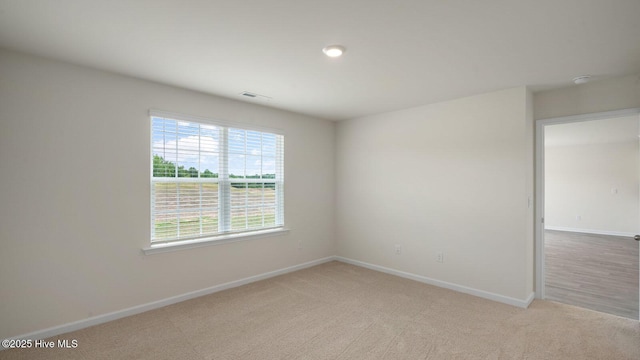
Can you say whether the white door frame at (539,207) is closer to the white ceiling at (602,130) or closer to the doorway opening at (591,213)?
the doorway opening at (591,213)

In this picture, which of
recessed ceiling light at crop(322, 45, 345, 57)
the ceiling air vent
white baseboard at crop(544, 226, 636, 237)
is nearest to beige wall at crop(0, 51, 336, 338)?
the ceiling air vent

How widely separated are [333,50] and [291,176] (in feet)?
8.16

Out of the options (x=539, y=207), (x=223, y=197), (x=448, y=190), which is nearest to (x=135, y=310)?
(x=223, y=197)

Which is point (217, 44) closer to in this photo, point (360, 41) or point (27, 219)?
point (360, 41)

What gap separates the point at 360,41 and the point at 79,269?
3234 mm

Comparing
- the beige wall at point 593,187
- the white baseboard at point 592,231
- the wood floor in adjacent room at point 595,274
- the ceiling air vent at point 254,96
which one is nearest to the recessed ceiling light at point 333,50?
the ceiling air vent at point 254,96

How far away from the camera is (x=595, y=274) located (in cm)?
443

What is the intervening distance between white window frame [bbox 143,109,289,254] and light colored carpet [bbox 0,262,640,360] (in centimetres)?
67

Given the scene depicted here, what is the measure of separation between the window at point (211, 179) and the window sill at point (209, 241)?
0.07 m

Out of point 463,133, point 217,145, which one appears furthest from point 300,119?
point 463,133

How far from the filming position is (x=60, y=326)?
2670 millimetres

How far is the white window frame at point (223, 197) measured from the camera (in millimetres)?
3266

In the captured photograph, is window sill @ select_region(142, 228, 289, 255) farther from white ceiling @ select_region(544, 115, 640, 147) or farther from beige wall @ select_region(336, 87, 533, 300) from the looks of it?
white ceiling @ select_region(544, 115, 640, 147)

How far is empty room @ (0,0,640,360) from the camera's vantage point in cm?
215
